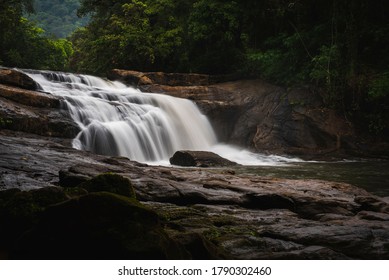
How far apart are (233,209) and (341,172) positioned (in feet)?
26.5

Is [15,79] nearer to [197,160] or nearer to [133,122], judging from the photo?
[133,122]

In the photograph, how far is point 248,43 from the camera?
24328mm

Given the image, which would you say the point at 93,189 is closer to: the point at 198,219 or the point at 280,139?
the point at 198,219

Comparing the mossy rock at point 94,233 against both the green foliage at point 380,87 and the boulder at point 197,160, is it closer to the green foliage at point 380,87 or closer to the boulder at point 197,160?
the boulder at point 197,160

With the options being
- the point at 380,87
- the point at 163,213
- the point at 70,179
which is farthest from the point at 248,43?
the point at 163,213

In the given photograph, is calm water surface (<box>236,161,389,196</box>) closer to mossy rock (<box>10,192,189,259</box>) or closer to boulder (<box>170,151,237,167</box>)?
boulder (<box>170,151,237,167</box>)

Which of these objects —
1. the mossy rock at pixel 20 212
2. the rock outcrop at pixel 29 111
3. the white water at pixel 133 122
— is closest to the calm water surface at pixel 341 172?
the white water at pixel 133 122

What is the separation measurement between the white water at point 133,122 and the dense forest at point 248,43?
443 cm

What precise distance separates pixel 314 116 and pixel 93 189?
51.6 feet

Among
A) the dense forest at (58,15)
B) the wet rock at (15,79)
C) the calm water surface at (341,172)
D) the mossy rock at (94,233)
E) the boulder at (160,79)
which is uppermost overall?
the dense forest at (58,15)

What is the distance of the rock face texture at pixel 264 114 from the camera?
18.3 metres

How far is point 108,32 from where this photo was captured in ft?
87.4

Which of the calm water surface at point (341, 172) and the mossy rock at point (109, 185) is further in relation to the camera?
the calm water surface at point (341, 172)
